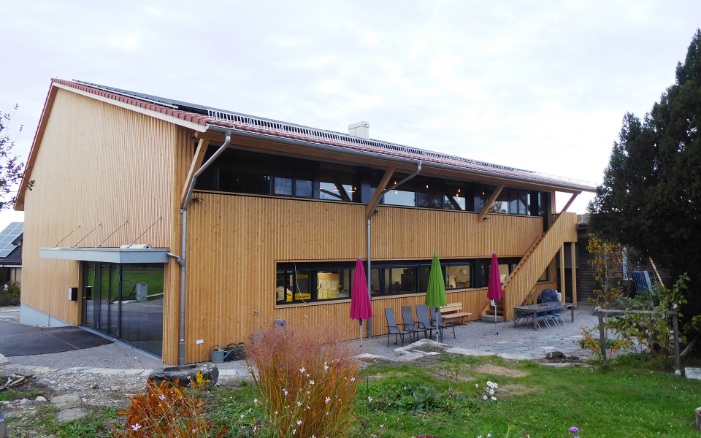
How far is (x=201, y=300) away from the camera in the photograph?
31.8ft

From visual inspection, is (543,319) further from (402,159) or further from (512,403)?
(512,403)

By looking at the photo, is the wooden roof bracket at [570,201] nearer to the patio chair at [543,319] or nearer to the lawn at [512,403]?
the patio chair at [543,319]

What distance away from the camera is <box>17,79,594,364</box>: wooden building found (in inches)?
380

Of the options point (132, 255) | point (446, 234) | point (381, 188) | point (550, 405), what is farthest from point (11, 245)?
point (550, 405)

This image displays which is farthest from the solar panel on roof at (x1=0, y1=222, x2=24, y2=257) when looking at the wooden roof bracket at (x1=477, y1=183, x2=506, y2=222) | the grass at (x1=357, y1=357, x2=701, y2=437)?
the grass at (x1=357, y1=357, x2=701, y2=437)

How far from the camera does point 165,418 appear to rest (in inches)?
146

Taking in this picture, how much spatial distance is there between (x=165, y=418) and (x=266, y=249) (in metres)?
7.10

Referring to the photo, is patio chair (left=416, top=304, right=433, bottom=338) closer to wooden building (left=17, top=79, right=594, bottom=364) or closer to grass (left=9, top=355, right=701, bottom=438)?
wooden building (left=17, top=79, right=594, bottom=364)

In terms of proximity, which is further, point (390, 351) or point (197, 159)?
point (390, 351)

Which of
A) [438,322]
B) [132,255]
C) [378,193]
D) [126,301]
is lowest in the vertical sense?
[438,322]

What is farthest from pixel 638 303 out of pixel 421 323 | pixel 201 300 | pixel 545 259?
pixel 545 259

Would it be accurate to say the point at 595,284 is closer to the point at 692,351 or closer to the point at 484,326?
the point at 484,326

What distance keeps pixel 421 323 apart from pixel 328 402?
9.01m

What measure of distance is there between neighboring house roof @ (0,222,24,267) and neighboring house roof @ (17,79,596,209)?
10.3 meters
